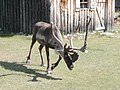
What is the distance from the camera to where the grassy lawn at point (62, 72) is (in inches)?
396

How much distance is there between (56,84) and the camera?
33.3 feet

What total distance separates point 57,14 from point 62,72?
761 cm

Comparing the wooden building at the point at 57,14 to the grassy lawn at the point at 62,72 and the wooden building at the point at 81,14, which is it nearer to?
the wooden building at the point at 81,14

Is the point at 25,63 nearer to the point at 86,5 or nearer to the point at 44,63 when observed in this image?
the point at 44,63

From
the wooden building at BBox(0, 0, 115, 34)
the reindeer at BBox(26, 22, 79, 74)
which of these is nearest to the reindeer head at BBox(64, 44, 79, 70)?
the reindeer at BBox(26, 22, 79, 74)

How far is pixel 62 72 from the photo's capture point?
11.4 m

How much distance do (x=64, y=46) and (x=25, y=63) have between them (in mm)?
2477

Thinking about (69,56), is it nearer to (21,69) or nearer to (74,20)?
(21,69)

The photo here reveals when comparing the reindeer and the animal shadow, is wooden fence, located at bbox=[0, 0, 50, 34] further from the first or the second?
the reindeer

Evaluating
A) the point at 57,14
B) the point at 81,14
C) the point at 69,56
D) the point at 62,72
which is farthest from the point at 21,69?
the point at 81,14

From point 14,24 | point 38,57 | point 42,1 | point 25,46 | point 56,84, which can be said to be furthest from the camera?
point 14,24

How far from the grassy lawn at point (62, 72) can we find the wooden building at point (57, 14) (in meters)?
3.26

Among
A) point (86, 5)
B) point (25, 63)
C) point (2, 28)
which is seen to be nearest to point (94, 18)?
point (86, 5)

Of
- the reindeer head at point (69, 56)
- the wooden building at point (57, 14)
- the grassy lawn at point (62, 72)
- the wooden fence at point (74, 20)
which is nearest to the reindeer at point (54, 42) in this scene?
the reindeer head at point (69, 56)
